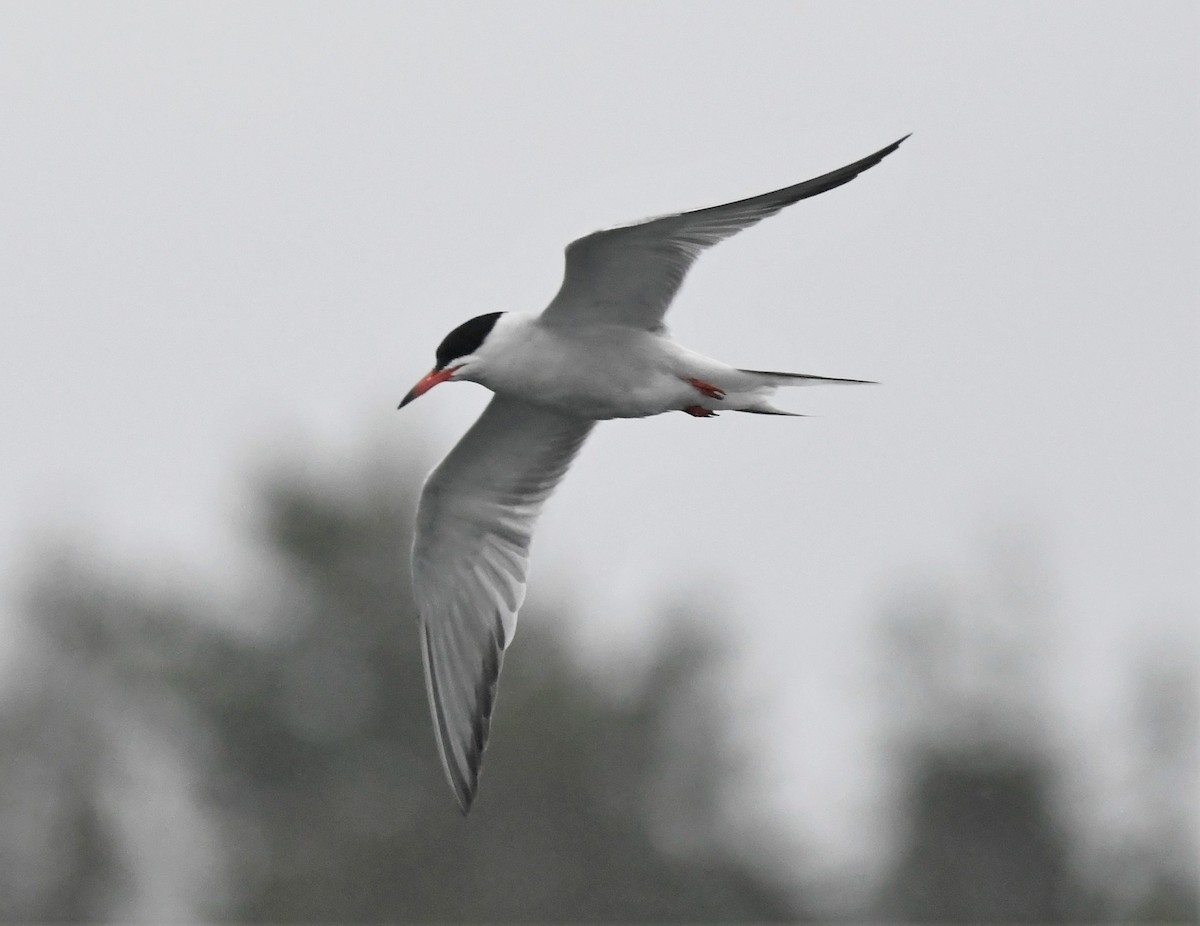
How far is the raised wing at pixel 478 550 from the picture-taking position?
9.40 meters

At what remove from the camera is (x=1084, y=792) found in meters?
27.6

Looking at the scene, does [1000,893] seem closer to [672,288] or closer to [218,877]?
[218,877]

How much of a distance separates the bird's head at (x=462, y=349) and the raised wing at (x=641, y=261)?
0.23m

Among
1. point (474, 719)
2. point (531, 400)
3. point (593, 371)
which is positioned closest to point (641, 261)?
point (593, 371)

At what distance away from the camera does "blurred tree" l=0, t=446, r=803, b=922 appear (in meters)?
24.7

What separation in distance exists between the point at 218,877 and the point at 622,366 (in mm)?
18907

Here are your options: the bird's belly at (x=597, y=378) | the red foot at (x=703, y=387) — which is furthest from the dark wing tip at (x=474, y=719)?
the red foot at (x=703, y=387)

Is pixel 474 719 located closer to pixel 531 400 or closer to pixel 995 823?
pixel 531 400

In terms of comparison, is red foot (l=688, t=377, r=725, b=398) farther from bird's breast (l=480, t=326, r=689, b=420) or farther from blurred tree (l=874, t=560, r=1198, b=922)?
blurred tree (l=874, t=560, r=1198, b=922)

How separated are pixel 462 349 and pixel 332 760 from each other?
1877 centimetres

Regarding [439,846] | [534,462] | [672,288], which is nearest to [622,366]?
[672,288]

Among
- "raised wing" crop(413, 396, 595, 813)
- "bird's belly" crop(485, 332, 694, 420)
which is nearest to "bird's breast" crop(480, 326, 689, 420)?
"bird's belly" crop(485, 332, 694, 420)

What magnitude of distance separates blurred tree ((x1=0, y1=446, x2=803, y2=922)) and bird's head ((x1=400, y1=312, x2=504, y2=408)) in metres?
15.7

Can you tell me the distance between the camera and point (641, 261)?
26.7ft
